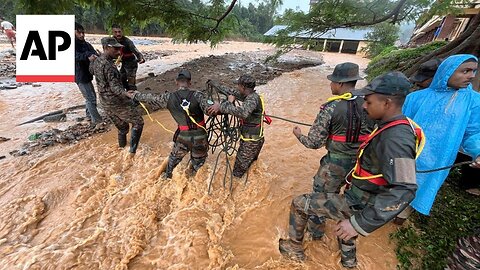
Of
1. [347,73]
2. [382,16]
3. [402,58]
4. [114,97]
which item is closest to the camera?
[347,73]

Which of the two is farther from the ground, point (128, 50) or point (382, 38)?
point (382, 38)

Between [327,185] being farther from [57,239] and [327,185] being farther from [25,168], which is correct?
[25,168]

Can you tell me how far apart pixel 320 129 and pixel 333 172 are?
0.53 meters

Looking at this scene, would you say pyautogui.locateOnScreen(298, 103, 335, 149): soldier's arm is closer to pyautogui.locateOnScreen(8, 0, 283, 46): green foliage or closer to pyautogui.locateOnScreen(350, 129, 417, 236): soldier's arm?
pyautogui.locateOnScreen(350, 129, 417, 236): soldier's arm

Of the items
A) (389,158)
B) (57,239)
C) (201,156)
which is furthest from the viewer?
(201,156)

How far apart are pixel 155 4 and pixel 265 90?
4.78 meters

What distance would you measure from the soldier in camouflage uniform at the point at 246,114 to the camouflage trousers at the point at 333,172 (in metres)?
1.11

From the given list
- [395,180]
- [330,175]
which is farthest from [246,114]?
[395,180]

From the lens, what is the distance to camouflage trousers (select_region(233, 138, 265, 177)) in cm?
373

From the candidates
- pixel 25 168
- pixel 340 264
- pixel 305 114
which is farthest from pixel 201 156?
pixel 305 114

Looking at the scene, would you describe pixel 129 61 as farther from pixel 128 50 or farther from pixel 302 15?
pixel 302 15

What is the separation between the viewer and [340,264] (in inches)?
110

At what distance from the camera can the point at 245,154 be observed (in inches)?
151

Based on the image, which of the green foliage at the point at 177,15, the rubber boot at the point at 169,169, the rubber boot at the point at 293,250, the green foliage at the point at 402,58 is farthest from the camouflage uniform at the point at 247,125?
the green foliage at the point at 402,58
